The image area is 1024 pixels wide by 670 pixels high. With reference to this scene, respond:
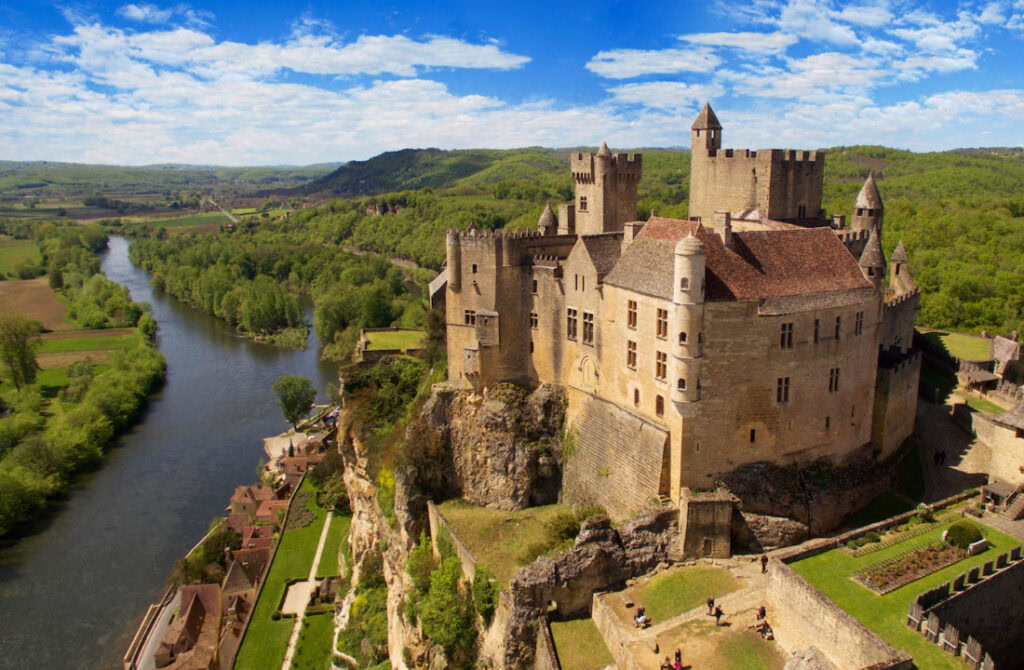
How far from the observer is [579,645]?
73.2ft

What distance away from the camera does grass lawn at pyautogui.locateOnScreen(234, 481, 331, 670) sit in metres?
32.9

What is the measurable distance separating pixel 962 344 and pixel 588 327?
26.2 metres

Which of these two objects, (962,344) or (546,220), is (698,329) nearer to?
(546,220)

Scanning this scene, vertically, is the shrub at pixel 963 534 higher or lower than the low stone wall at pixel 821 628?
higher

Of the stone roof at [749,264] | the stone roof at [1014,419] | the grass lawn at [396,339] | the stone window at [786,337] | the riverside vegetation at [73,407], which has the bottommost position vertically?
the riverside vegetation at [73,407]

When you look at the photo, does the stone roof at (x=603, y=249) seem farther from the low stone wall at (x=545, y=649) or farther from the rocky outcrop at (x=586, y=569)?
the low stone wall at (x=545, y=649)

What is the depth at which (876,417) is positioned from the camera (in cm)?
2738

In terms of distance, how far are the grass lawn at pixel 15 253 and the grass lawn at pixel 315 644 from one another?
102624 millimetres

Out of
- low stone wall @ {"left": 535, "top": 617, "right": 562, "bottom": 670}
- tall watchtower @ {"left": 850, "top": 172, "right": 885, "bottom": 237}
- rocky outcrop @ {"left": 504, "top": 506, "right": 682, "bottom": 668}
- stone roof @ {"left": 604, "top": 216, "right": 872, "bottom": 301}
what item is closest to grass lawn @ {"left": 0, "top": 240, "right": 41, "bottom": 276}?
stone roof @ {"left": 604, "top": 216, "right": 872, "bottom": 301}

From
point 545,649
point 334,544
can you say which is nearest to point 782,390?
point 545,649

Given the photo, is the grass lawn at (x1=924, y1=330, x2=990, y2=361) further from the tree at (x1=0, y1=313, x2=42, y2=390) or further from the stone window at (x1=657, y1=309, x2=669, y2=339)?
the tree at (x1=0, y1=313, x2=42, y2=390)

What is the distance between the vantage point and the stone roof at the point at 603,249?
90.8ft

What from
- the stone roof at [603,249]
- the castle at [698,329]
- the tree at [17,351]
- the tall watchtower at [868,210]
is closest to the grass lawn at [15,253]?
the tree at [17,351]

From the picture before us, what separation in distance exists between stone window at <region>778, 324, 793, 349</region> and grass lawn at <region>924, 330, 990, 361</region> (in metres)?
19.6
